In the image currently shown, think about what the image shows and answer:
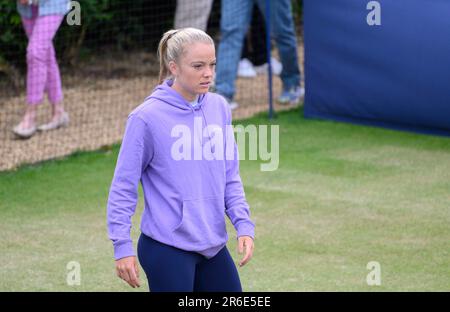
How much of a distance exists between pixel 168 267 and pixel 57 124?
18.9 feet

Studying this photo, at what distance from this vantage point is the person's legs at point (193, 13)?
36.7 ft

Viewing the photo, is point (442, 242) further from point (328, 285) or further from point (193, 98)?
point (193, 98)

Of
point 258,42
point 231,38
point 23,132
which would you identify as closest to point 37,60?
point 23,132

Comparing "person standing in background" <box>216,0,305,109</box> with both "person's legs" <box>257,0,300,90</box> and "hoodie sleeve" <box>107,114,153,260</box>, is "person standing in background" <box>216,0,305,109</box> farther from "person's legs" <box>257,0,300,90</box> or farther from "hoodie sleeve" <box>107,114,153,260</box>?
"hoodie sleeve" <box>107,114,153,260</box>

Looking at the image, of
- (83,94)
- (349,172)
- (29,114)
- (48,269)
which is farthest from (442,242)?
(83,94)

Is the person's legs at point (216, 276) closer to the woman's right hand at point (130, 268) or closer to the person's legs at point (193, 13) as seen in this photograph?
the woman's right hand at point (130, 268)

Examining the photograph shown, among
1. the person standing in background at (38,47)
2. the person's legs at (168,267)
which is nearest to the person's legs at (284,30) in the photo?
the person standing in background at (38,47)

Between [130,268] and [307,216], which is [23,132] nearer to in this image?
[307,216]

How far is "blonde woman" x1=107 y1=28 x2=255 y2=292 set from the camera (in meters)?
4.23

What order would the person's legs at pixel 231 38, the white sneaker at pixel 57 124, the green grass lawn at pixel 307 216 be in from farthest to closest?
the person's legs at pixel 231 38 < the white sneaker at pixel 57 124 < the green grass lawn at pixel 307 216

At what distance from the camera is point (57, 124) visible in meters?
9.77

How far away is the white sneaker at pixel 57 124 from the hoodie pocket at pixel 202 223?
5578mm

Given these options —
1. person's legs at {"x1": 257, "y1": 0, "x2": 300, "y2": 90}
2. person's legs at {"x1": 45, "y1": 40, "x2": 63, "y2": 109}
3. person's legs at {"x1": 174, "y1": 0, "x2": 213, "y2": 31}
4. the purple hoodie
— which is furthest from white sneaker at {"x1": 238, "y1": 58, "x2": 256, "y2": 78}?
the purple hoodie

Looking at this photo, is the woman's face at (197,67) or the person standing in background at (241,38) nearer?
the woman's face at (197,67)
